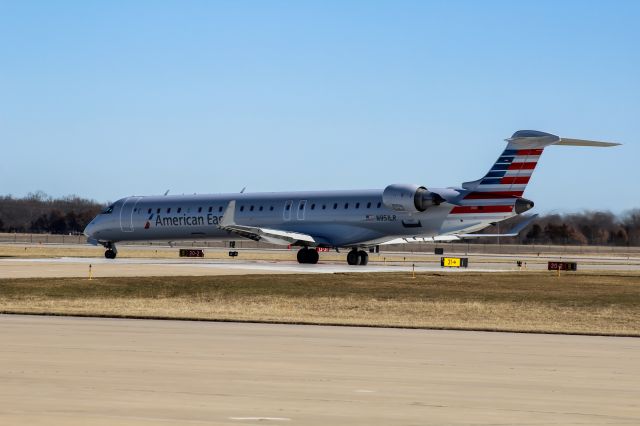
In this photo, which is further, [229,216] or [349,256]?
[229,216]

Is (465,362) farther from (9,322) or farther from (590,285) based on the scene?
(590,285)

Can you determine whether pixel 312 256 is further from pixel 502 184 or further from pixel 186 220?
pixel 502 184

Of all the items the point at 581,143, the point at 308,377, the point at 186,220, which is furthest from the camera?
the point at 186,220

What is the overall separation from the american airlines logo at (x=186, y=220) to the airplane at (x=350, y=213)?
0.05 meters

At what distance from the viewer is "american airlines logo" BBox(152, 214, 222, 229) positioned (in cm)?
6262

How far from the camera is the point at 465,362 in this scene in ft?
61.0

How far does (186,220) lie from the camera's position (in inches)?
2504

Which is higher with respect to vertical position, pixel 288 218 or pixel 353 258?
pixel 288 218

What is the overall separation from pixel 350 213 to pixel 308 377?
41.9 meters

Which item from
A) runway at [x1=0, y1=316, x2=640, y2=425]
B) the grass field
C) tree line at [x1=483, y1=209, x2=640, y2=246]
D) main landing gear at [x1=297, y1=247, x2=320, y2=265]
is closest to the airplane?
main landing gear at [x1=297, y1=247, x2=320, y2=265]

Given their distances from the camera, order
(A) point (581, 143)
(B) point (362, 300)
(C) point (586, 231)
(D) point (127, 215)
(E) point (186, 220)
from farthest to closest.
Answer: (C) point (586, 231)
(D) point (127, 215)
(E) point (186, 220)
(A) point (581, 143)
(B) point (362, 300)

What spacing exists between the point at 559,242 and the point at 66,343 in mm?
130567

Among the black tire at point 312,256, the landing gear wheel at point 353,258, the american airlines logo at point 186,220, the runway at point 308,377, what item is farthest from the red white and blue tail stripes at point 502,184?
the runway at point 308,377

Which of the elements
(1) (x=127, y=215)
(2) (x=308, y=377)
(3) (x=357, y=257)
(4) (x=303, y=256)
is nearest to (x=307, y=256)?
(4) (x=303, y=256)
